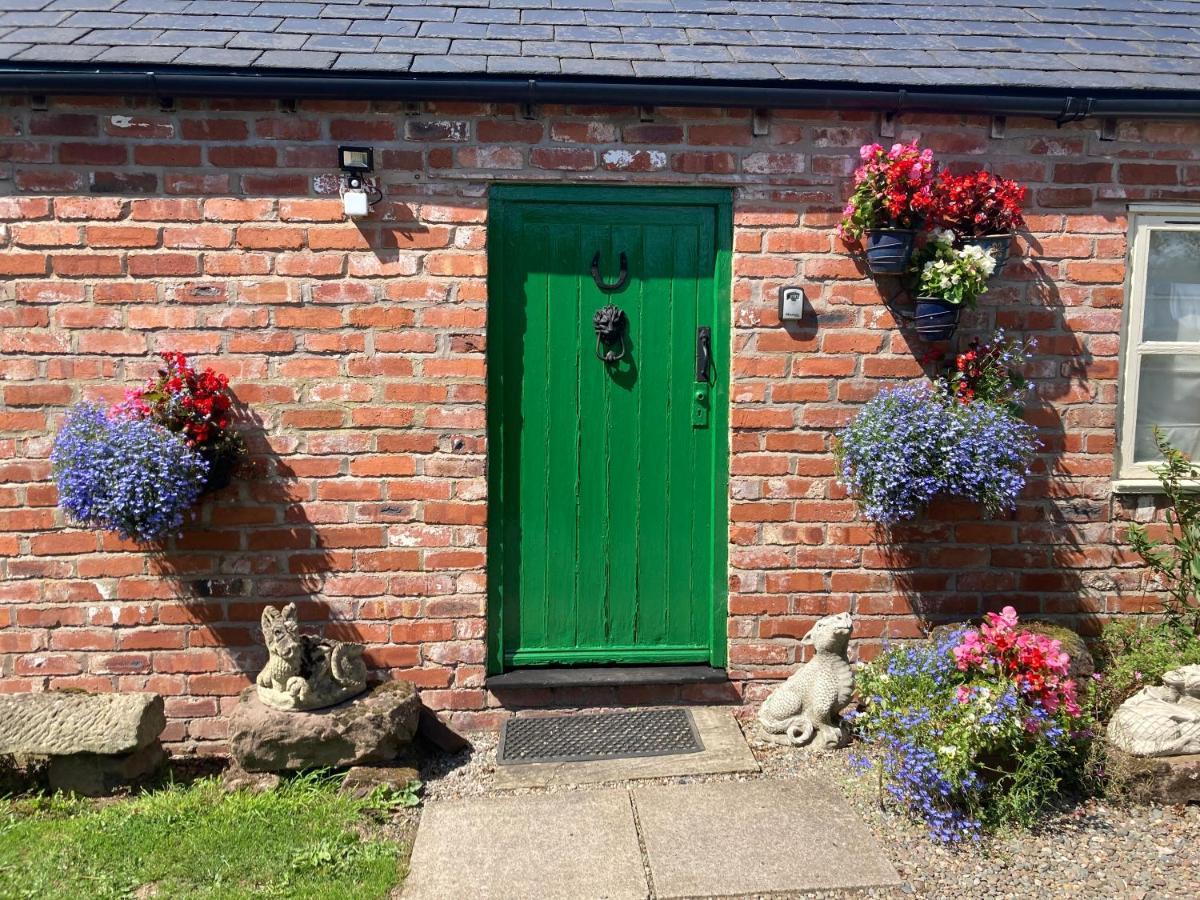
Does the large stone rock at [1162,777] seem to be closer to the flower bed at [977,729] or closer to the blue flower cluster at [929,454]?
the flower bed at [977,729]

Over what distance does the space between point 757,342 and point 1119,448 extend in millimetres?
1867

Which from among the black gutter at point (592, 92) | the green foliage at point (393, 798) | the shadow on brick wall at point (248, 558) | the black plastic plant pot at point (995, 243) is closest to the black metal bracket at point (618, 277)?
the black gutter at point (592, 92)

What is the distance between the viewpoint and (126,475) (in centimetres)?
358

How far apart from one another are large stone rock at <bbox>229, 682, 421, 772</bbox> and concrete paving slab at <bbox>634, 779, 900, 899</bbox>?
1.07 meters

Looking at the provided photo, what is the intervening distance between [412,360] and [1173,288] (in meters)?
3.68

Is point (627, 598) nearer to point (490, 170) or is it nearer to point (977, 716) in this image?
point (977, 716)

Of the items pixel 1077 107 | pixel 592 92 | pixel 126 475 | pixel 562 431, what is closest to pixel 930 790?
pixel 562 431

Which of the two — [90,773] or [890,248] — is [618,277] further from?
[90,773]

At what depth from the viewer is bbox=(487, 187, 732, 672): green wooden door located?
4195 millimetres

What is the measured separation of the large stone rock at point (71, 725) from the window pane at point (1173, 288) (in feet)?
16.0

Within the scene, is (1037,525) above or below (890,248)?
below

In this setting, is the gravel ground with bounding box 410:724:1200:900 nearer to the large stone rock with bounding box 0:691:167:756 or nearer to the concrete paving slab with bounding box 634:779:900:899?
the concrete paving slab with bounding box 634:779:900:899

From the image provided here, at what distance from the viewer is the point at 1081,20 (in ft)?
15.8

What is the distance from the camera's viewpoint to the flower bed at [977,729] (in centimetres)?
330
